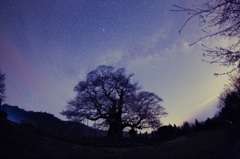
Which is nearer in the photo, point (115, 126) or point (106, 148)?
point (106, 148)

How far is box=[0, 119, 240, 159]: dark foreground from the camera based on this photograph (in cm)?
1174

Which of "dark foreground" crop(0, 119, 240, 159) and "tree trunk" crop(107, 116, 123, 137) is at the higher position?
"tree trunk" crop(107, 116, 123, 137)

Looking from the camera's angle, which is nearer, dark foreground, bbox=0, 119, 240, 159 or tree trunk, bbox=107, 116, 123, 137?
dark foreground, bbox=0, 119, 240, 159

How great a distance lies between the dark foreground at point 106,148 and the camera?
11.7 m

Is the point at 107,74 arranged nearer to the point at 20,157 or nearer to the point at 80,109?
the point at 80,109

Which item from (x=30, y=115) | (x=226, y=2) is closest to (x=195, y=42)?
(x=226, y=2)

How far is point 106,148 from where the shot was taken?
711 inches

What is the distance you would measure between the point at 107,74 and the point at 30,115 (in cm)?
2709

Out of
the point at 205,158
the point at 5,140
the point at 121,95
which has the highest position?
the point at 121,95

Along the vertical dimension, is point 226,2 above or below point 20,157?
above

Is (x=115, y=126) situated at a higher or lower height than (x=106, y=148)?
higher

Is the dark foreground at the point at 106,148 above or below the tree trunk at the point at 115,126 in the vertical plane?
below

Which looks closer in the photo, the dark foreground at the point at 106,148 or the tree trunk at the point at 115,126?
the dark foreground at the point at 106,148

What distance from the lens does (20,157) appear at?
1063 cm
